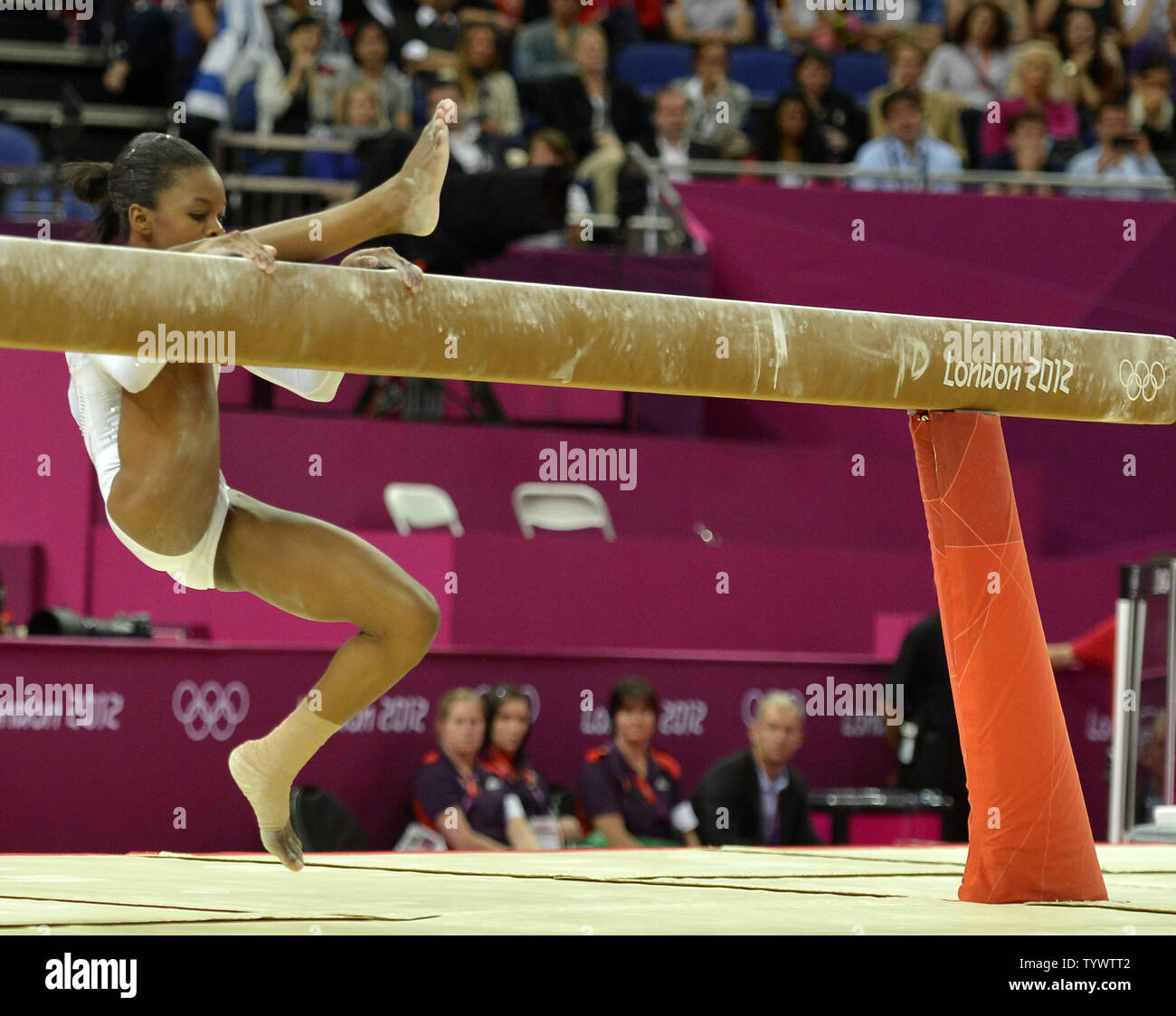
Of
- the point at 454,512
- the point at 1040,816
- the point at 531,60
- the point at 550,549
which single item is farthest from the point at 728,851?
the point at 531,60

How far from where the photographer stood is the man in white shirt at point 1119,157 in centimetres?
921

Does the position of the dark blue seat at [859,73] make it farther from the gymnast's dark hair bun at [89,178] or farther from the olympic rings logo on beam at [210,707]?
the gymnast's dark hair bun at [89,178]

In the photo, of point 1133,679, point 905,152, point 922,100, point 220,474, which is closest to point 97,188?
point 220,474

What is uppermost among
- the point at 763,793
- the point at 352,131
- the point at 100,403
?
the point at 352,131

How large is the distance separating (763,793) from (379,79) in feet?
14.8

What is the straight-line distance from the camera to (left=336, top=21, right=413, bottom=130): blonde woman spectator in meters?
8.64

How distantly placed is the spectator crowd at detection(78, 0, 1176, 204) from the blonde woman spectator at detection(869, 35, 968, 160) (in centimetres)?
1

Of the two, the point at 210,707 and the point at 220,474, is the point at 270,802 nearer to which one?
the point at 220,474

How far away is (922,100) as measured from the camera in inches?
366

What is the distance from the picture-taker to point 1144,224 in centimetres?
898

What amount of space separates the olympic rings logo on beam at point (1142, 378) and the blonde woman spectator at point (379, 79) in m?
5.81

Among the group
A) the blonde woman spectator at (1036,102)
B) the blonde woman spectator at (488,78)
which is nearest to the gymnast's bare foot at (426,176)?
the blonde woman spectator at (488,78)

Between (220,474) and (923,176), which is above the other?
(923,176)

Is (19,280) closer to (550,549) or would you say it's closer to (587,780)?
(587,780)
